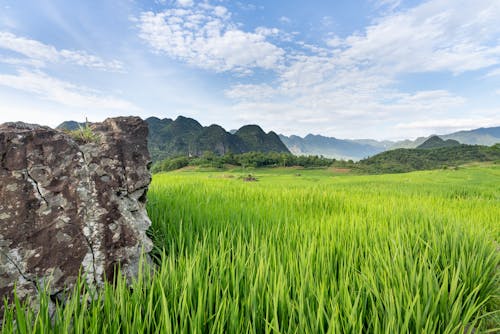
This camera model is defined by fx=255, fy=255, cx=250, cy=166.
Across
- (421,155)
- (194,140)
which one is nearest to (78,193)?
(421,155)

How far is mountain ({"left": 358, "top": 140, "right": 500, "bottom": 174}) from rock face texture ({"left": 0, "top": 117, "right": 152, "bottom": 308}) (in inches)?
2408

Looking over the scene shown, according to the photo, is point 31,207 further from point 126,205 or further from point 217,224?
point 217,224

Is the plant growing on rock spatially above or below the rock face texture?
above

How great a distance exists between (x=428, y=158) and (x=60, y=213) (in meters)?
93.3

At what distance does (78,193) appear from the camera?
78.5 inches

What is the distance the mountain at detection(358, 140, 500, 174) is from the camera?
201ft

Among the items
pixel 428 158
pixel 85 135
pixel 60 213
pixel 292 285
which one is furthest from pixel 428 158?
pixel 60 213

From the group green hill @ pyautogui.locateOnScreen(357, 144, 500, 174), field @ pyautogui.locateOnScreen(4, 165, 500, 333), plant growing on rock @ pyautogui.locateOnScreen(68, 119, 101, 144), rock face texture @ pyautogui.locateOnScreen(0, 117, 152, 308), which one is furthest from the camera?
green hill @ pyautogui.locateOnScreen(357, 144, 500, 174)

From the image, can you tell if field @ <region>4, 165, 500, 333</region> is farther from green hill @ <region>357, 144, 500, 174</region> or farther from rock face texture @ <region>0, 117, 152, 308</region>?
green hill @ <region>357, 144, 500, 174</region>

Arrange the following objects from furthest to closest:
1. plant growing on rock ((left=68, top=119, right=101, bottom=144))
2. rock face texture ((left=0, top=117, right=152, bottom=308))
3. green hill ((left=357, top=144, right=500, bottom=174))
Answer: green hill ((left=357, top=144, right=500, bottom=174)) < plant growing on rock ((left=68, top=119, right=101, bottom=144)) < rock face texture ((left=0, top=117, right=152, bottom=308))

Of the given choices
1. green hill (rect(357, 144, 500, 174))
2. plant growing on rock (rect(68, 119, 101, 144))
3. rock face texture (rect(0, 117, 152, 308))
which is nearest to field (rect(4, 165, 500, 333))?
rock face texture (rect(0, 117, 152, 308))

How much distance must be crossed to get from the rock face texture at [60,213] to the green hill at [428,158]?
6117 centimetres

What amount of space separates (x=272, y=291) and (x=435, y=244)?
197 centimetres

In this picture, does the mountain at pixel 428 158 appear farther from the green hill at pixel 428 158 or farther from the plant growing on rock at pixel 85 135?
the plant growing on rock at pixel 85 135
